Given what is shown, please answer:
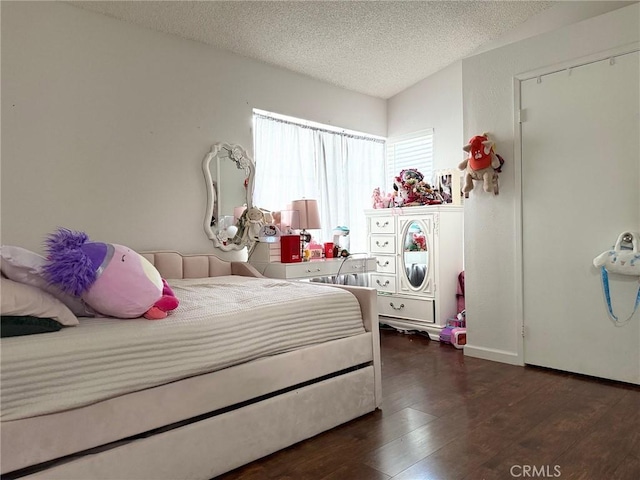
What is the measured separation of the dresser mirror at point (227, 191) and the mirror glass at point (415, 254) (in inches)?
57.2

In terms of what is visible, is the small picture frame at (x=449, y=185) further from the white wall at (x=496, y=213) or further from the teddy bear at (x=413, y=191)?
the white wall at (x=496, y=213)

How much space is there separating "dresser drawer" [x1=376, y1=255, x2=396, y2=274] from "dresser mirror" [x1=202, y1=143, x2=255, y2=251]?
4.45ft

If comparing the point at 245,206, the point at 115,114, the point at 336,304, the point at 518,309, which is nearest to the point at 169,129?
the point at 115,114

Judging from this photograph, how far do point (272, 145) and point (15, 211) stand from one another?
196 cm

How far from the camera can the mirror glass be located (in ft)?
12.7

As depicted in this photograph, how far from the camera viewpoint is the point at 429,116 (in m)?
4.34

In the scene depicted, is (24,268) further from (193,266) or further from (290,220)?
(290,220)

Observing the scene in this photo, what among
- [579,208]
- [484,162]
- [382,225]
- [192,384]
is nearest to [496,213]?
[484,162]

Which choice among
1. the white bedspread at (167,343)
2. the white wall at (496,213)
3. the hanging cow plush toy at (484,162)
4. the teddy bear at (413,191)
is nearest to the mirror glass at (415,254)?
the teddy bear at (413,191)

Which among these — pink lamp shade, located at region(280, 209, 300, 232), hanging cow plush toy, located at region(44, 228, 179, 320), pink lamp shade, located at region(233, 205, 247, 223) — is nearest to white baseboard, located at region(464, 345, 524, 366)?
pink lamp shade, located at region(280, 209, 300, 232)

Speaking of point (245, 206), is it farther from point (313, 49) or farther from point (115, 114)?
point (313, 49)

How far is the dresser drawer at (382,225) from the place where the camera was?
4.07m

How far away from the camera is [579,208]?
2.74 metres

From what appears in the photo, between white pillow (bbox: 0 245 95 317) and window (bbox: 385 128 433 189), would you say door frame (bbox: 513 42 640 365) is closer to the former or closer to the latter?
window (bbox: 385 128 433 189)
